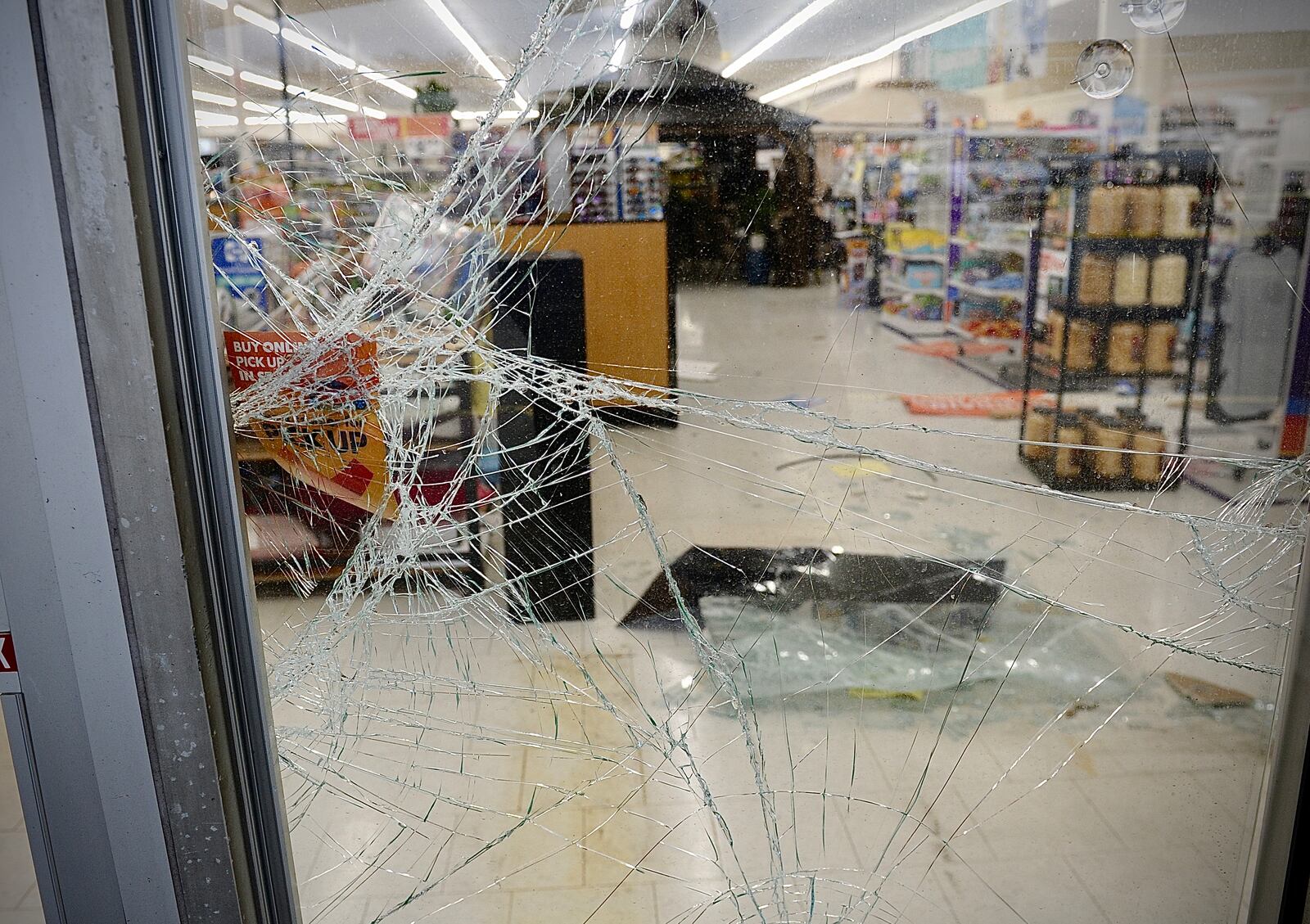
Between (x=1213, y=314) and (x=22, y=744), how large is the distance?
1.61 metres

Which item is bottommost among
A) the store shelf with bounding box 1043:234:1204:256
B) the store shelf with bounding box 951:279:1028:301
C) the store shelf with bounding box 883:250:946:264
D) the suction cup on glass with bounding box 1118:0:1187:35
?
the store shelf with bounding box 951:279:1028:301

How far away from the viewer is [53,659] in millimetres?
1048

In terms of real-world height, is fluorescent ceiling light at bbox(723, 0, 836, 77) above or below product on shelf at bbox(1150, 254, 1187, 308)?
above

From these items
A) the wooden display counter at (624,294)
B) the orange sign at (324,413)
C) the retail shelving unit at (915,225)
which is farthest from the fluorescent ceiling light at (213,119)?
the retail shelving unit at (915,225)

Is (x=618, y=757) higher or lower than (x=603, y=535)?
lower

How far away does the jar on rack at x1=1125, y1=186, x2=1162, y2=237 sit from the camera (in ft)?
3.83

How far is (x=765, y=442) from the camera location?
1222 mm

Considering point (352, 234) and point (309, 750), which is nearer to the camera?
point (352, 234)

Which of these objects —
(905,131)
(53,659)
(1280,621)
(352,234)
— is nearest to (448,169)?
(352,234)

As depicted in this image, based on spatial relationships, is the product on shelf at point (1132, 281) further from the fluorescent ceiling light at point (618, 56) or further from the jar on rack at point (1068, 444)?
the fluorescent ceiling light at point (618, 56)

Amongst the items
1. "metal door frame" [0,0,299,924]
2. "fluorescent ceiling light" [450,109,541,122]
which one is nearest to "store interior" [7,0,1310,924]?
"fluorescent ceiling light" [450,109,541,122]

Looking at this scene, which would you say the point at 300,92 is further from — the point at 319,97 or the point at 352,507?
the point at 352,507

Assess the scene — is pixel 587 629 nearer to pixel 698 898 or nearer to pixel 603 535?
pixel 603 535

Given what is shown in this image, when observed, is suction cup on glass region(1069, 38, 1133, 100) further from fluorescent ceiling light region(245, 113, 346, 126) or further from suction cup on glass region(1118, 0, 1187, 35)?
fluorescent ceiling light region(245, 113, 346, 126)
